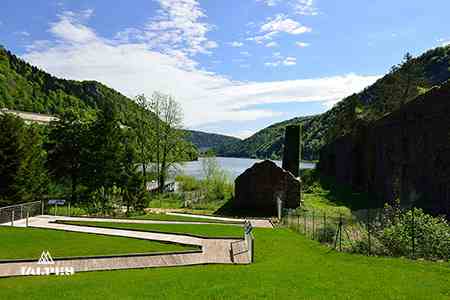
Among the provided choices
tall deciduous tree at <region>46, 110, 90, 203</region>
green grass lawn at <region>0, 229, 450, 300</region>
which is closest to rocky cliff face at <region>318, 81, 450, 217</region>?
green grass lawn at <region>0, 229, 450, 300</region>

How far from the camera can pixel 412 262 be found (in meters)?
15.5

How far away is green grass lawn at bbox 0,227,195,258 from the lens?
1614 cm

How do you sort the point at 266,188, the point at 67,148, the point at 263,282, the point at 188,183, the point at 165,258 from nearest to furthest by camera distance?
the point at 263,282 < the point at 165,258 < the point at 266,188 < the point at 67,148 < the point at 188,183

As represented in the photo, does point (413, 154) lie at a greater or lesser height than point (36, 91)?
lesser

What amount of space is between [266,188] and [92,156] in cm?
1701

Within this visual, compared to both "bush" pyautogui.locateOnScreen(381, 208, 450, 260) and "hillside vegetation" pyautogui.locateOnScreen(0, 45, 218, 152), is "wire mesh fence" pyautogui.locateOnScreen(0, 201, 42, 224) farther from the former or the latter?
"hillside vegetation" pyautogui.locateOnScreen(0, 45, 218, 152)

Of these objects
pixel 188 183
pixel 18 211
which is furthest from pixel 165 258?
pixel 188 183

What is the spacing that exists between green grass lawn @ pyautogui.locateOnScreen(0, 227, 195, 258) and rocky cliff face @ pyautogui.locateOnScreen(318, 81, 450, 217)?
18.5 meters

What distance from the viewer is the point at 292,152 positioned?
4747cm

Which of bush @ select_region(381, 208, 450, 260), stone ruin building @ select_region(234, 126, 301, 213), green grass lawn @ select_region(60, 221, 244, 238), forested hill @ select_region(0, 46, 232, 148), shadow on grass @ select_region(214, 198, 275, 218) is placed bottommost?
shadow on grass @ select_region(214, 198, 275, 218)

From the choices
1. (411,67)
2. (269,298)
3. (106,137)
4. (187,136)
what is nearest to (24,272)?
(269,298)

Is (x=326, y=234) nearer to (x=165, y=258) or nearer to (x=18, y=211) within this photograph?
(x=165, y=258)

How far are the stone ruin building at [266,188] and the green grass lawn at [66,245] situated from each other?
65.6 feet

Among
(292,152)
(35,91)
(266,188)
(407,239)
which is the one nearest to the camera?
(407,239)
